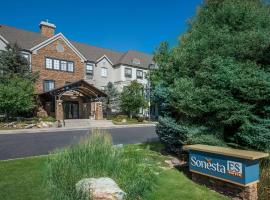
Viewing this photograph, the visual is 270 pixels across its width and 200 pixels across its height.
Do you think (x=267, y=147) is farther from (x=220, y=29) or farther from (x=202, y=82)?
(x=220, y=29)

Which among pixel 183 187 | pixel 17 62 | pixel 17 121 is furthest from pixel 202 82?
pixel 17 62

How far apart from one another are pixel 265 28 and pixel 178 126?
491 centimetres

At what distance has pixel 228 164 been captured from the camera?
19.0 ft

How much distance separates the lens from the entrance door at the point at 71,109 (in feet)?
112

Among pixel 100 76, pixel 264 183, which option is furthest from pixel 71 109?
pixel 264 183

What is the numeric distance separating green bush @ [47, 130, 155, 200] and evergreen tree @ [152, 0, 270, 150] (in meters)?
3.16

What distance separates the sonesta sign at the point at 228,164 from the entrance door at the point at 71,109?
2940cm

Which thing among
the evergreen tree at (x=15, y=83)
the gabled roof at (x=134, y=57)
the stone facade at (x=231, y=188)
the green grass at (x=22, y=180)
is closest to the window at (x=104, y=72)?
the gabled roof at (x=134, y=57)

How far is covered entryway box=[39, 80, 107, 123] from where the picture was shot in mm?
29062

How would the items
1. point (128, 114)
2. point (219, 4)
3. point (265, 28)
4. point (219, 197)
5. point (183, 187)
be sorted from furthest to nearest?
point (128, 114), point (219, 4), point (265, 28), point (183, 187), point (219, 197)

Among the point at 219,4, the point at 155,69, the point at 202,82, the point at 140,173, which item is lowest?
the point at 140,173

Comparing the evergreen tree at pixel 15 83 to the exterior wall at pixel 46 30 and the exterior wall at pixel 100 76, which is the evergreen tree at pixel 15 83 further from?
the exterior wall at pixel 100 76

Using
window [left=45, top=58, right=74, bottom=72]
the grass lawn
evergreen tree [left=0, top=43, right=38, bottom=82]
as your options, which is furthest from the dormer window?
the grass lawn

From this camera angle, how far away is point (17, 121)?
2633 cm
